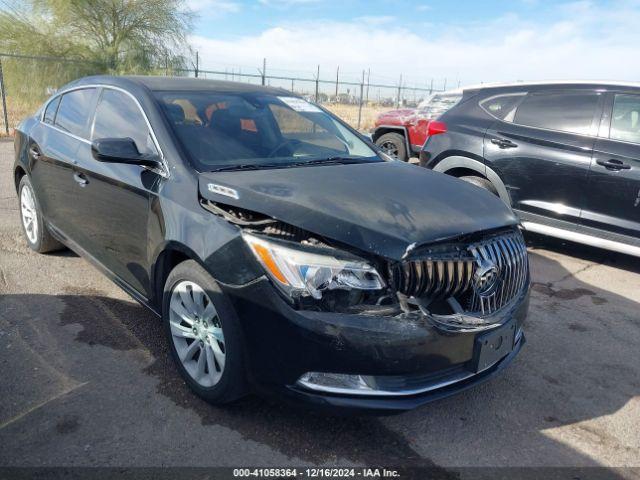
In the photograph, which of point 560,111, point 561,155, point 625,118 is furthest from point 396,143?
point 625,118

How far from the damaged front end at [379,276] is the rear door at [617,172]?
3239 mm

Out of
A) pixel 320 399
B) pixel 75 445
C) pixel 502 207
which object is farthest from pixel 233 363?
pixel 502 207

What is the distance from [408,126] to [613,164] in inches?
231

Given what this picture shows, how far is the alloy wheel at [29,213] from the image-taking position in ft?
15.7

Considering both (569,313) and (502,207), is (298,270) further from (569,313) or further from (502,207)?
(569,313)

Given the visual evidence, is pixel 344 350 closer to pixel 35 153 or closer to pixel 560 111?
pixel 35 153

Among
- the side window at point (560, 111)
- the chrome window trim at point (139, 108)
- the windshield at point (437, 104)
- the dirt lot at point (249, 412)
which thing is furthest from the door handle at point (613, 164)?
the windshield at point (437, 104)

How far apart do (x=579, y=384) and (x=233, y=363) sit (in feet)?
7.03

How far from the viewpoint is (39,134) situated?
4.52 m

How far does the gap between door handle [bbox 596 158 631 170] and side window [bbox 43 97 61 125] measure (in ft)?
16.4

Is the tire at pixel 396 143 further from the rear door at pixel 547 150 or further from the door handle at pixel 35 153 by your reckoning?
the door handle at pixel 35 153

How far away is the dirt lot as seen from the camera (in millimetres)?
2486

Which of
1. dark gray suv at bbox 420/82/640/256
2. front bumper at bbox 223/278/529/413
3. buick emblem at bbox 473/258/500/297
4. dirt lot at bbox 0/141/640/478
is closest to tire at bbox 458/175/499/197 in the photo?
dark gray suv at bbox 420/82/640/256

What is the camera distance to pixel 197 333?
2791 millimetres
